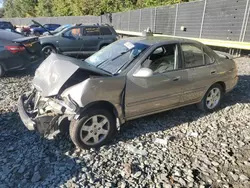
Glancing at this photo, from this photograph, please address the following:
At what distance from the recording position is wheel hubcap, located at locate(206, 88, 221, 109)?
4950mm

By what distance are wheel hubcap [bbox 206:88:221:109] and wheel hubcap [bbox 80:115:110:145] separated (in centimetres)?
249

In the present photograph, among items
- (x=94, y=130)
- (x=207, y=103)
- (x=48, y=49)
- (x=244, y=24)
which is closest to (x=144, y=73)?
(x=94, y=130)

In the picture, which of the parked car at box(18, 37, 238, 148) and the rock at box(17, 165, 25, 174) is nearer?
the rock at box(17, 165, 25, 174)

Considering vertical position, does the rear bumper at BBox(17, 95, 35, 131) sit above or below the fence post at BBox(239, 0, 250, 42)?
below

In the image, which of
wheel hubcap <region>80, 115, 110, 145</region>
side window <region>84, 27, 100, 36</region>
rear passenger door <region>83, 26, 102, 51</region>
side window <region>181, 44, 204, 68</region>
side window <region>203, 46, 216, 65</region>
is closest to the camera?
wheel hubcap <region>80, 115, 110, 145</region>

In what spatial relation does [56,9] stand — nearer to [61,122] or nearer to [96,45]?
[96,45]

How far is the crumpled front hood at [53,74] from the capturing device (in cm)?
338

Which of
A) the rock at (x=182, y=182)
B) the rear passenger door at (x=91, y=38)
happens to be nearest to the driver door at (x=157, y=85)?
the rock at (x=182, y=182)

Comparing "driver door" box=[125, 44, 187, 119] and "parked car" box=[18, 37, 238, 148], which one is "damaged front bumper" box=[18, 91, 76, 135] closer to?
"parked car" box=[18, 37, 238, 148]

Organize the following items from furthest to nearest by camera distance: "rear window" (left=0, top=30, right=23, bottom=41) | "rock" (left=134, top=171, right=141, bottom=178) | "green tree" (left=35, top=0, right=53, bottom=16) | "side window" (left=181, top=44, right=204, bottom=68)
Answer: "green tree" (left=35, top=0, right=53, bottom=16)
"rear window" (left=0, top=30, right=23, bottom=41)
"side window" (left=181, top=44, right=204, bottom=68)
"rock" (left=134, top=171, right=141, bottom=178)

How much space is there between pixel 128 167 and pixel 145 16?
17672mm

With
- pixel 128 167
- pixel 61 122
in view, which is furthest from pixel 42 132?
pixel 128 167

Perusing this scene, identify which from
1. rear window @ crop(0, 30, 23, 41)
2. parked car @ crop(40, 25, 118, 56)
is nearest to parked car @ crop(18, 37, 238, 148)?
rear window @ crop(0, 30, 23, 41)

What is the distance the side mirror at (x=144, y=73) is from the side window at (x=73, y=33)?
27.3 feet
